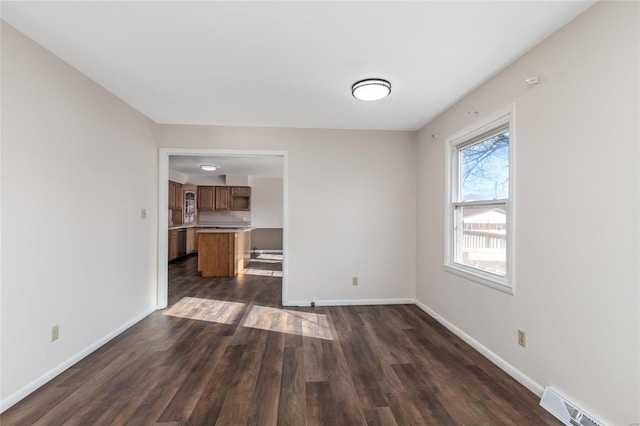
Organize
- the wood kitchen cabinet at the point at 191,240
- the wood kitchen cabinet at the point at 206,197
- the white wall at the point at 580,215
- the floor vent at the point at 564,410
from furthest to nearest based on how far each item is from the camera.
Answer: the wood kitchen cabinet at the point at 206,197 → the wood kitchen cabinet at the point at 191,240 → the floor vent at the point at 564,410 → the white wall at the point at 580,215

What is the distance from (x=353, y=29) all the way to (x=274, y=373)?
8.11 feet

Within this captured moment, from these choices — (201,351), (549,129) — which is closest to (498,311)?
(549,129)

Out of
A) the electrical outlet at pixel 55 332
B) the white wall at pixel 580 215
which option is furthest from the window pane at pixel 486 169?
the electrical outlet at pixel 55 332

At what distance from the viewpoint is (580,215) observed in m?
1.68

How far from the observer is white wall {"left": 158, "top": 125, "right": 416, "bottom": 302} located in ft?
12.7

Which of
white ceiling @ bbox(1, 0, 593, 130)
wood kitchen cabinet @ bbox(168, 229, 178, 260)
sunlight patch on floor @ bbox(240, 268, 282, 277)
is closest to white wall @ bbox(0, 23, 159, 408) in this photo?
white ceiling @ bbox(1, 0, 593, 130)

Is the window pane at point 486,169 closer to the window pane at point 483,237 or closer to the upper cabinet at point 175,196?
the window pane at point 483,237

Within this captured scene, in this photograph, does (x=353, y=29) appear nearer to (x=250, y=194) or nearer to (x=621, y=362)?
(x=621, y=362)

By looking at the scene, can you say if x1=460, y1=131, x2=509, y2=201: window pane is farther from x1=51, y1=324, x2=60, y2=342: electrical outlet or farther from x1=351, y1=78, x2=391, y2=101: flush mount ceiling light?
x1=51, y1=324, x2=60, y2=342: electrical outlet

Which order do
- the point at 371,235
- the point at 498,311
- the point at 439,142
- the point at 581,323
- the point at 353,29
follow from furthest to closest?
the point at 371,235 → the point at 439,142 → the point at 498,311 → the point at 353,29 → the point at 581,323

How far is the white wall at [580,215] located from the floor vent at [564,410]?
0.16ft

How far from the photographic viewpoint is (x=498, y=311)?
237 cm

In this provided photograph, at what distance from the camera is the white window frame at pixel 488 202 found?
221 centimetres

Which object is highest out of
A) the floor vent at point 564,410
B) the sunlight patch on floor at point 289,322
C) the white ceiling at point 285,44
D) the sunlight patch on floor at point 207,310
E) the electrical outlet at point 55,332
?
the white ceiling at point 285,44
